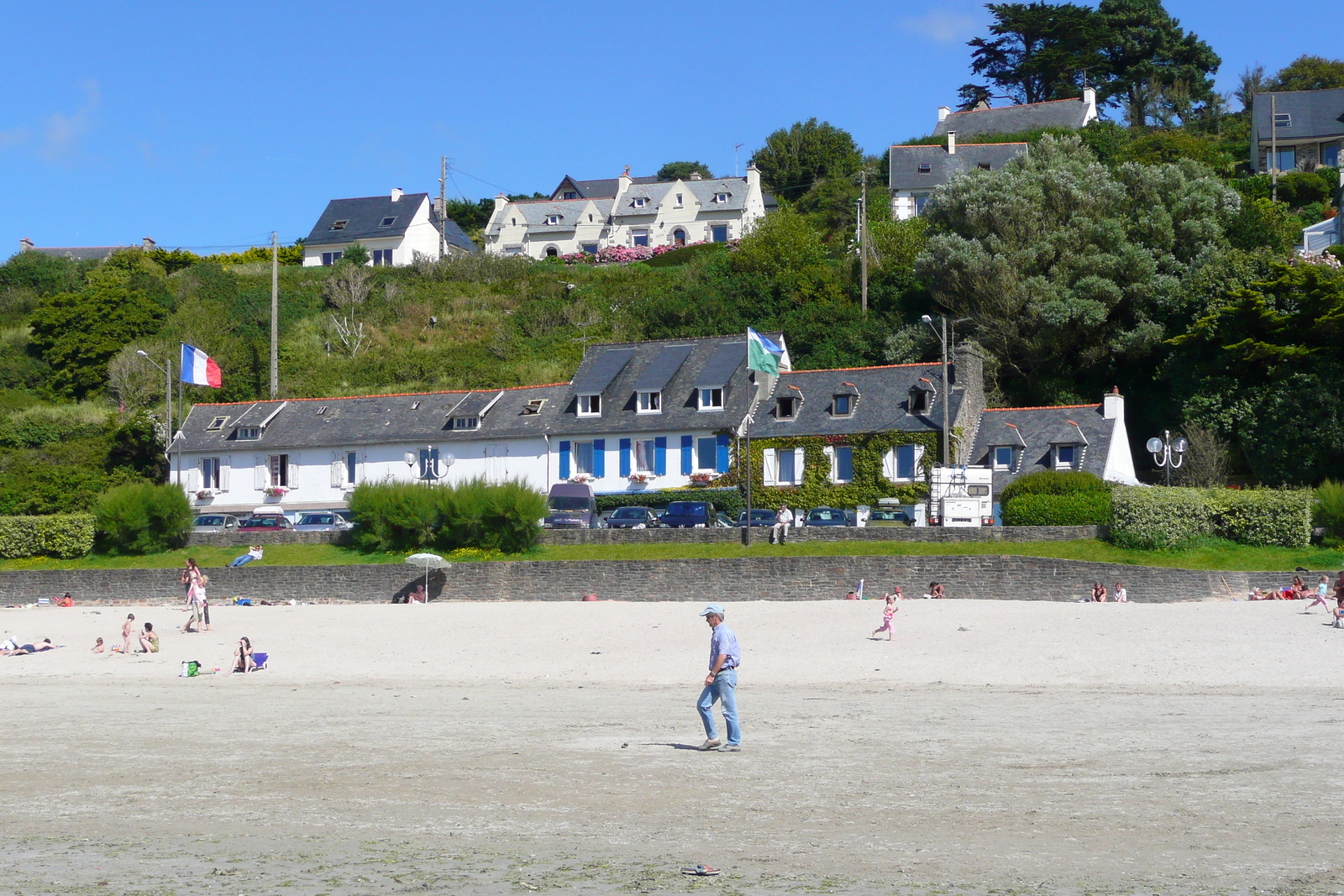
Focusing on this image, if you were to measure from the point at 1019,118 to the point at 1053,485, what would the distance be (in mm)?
50557

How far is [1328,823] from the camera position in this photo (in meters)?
10.8

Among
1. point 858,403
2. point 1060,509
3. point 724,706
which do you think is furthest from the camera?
point 858,403

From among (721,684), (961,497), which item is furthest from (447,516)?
(721,684)

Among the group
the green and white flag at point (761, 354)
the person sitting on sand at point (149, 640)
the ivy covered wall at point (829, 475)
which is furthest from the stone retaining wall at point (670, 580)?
the ivy covered wall at point (829, 475)

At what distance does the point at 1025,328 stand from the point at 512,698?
35.1 m

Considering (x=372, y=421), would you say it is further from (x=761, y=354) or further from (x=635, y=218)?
(x=635, y=218)

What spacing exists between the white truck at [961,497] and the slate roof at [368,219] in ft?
169

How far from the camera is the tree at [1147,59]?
8512cm

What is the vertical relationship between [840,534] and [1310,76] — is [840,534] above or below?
below

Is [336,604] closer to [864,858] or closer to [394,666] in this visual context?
[394,666]

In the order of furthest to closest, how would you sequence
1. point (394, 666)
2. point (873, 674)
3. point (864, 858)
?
1. point (394, 666)
2. point (873, 674)
3. point (864, 858)

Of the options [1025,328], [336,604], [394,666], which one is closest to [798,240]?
[1025,328]

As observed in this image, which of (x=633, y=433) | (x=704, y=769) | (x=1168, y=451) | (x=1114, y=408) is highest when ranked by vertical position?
(x=1114, y=408)

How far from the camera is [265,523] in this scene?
142 ft
